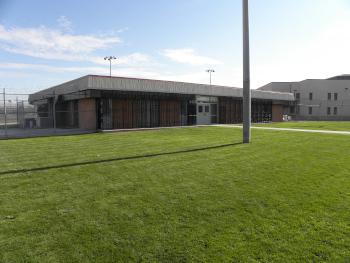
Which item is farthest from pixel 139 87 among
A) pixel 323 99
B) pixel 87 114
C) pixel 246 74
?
pixel 323 99

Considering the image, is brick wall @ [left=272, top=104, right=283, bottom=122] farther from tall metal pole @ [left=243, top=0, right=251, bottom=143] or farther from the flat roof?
tall metal pole @ [left=243, top=0, right=251, bottom=143]

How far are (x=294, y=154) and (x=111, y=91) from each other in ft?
51.6

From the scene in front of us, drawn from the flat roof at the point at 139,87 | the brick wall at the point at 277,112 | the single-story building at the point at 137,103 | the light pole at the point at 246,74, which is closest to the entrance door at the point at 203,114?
the single-story building at the point at 137,103

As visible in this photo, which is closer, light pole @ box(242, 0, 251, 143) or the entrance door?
light pole @ box(242, 0, 251, 143)

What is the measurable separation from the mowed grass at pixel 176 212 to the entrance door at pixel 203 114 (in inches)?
838

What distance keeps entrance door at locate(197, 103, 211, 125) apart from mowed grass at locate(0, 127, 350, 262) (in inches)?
838

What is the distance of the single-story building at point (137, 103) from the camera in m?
23.0

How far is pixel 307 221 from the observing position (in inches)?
182

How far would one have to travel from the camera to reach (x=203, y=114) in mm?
30750

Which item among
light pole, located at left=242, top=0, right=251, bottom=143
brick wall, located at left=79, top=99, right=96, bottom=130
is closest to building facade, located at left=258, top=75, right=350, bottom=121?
brick wall, located at left=79, top=99, right=96, bottom=130

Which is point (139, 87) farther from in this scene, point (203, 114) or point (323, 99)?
point (323, 99)

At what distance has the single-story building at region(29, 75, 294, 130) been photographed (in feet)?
75.3

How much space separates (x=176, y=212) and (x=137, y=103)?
67.5ft

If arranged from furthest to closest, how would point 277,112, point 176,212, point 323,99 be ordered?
point 323,99, point 277,112, point 176,212
